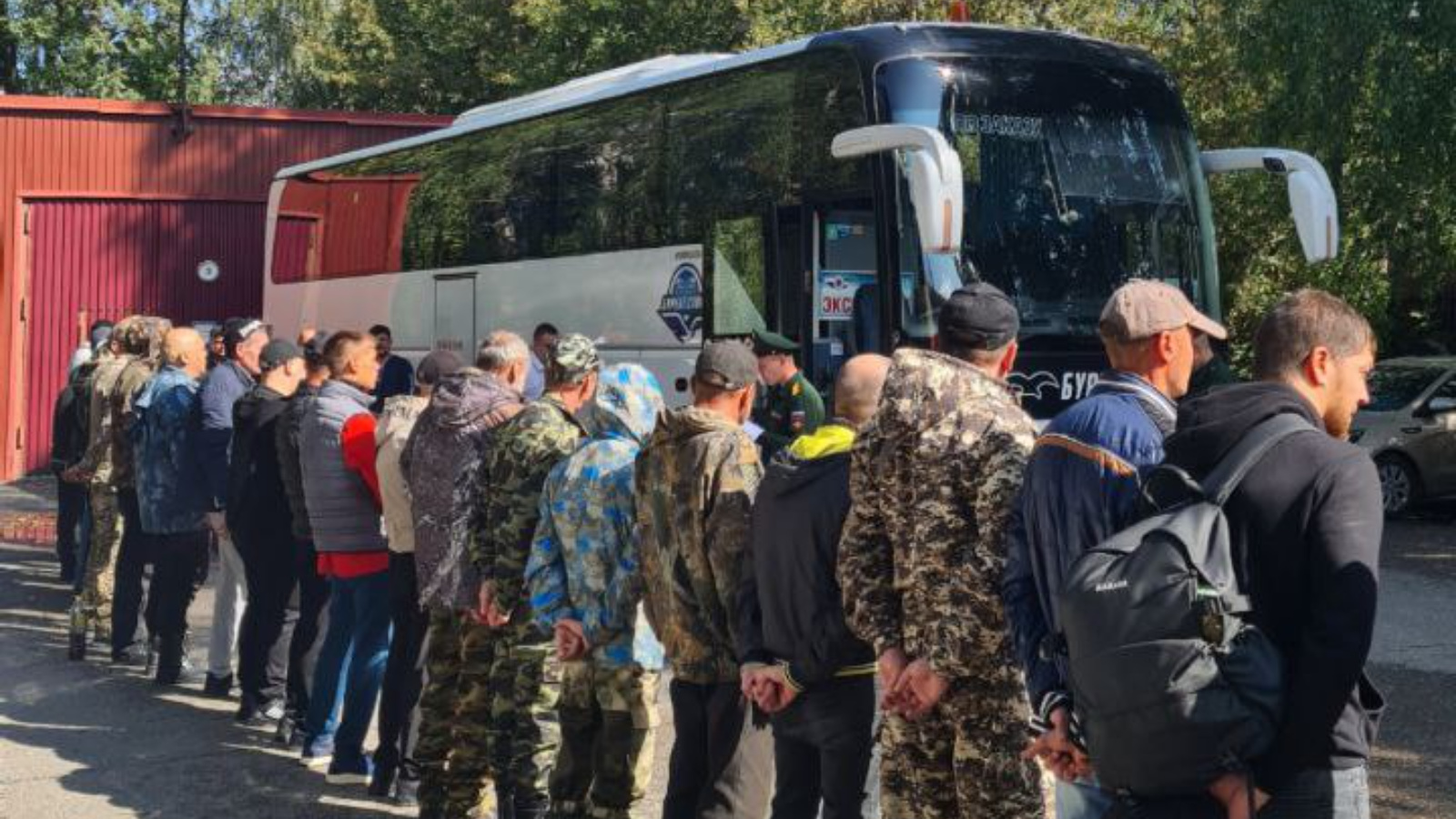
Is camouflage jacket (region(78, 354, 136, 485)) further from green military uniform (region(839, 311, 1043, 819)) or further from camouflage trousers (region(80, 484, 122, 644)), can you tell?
green military uniform (region(839, 311, 1043, 819))

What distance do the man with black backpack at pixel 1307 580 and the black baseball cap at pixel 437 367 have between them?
4.28 metres

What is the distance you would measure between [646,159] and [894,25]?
2.88 meters

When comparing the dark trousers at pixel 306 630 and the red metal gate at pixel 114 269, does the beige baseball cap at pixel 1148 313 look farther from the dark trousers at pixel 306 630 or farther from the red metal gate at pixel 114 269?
the red metal gate at pixel 114 269

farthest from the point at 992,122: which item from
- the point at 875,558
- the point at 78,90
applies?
the point at 78,90

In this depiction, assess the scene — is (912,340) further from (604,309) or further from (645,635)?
(645,635)

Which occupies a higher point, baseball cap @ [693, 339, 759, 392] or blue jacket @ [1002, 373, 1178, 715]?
baseball cap @ [693, 339, 759, 392]

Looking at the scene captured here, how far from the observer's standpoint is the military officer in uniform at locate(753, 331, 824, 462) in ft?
34.9

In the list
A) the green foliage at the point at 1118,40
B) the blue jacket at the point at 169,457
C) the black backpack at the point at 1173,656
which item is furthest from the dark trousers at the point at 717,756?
the green foliage at the point at 1118,40

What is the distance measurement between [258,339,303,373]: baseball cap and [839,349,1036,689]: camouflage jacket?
5.21 meters

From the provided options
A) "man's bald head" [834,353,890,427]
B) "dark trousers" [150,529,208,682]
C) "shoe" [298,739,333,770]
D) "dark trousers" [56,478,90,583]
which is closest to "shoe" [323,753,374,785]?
"shoe" [298,739,333,770]

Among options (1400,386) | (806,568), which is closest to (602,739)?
(806,568)

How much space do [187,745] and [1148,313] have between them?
20.0 feet

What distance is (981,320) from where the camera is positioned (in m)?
4.56

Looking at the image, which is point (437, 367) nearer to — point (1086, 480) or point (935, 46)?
point (1086, 480)
